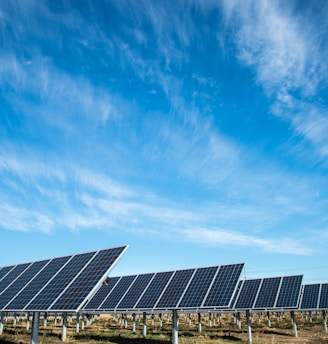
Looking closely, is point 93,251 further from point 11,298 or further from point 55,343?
point 55,343

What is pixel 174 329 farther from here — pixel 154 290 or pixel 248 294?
pixel 248 294

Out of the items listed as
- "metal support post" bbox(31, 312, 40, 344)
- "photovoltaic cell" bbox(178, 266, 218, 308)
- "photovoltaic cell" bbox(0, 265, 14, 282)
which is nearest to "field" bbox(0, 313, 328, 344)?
"photovoltaic cell" bbox(0, 265, 14, 282)

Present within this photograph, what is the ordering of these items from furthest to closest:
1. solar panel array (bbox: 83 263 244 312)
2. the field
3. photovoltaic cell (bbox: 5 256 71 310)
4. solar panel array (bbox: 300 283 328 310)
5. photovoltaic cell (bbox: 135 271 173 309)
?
solar panel array (bbox: 300 283 328 310) → the field → photovoltaic cell (bbox: 135 271 173 309) → solar panel array (bbox: 83 263 244 312) → photovoltaic cell (bbox: 5 256 71 310)

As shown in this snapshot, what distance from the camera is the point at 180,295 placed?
83.8 ft

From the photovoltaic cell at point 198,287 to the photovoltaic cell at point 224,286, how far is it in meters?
0.56

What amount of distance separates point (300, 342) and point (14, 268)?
3032 centimetres

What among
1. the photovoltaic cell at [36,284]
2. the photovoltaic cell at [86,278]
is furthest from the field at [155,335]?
the photovoltaic cell at [86,278]

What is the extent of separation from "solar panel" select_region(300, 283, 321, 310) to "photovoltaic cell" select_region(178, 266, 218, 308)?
22.9 metres

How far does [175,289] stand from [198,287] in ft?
7.34

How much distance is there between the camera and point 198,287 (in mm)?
26062

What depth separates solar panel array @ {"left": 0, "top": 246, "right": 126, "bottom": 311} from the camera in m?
18.3

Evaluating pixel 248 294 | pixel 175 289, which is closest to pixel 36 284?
pixel 175 289

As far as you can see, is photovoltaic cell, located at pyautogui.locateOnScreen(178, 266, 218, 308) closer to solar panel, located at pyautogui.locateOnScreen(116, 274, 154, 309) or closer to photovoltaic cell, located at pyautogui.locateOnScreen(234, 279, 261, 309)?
solar panel, located at pyautogui.locateOnScreen(116, 274, 154, 309)

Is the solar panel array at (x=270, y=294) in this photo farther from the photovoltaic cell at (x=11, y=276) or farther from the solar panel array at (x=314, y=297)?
the photovoltaic cell at (x=11, y=276)
